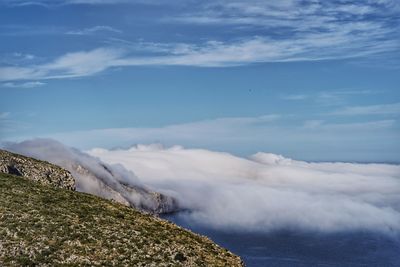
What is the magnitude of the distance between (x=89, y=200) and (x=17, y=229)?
742 inches

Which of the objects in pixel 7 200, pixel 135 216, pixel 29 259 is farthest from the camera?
pixel 135 216

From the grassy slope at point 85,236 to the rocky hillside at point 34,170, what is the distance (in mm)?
32193

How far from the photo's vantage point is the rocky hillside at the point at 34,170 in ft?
367

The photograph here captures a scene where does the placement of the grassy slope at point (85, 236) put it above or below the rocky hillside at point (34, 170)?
below

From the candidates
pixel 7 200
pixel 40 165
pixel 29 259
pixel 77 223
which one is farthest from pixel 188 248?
pixel 40 165

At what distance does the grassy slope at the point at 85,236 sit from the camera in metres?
60.2

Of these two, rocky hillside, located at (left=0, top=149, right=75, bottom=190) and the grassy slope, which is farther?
rocky hillside, located at (left=0, top=149, right=75, bottom=190)

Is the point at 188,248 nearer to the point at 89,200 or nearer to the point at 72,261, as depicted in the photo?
the point at 72,261

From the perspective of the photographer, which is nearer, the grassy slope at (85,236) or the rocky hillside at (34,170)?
the grassy slope at (85,236)

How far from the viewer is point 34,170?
4705 inches

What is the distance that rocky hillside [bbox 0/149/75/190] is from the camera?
11180 cm

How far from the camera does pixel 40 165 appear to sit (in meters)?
123

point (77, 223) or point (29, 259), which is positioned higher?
point (77, 223)

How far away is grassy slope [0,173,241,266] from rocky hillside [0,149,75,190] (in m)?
32.2
